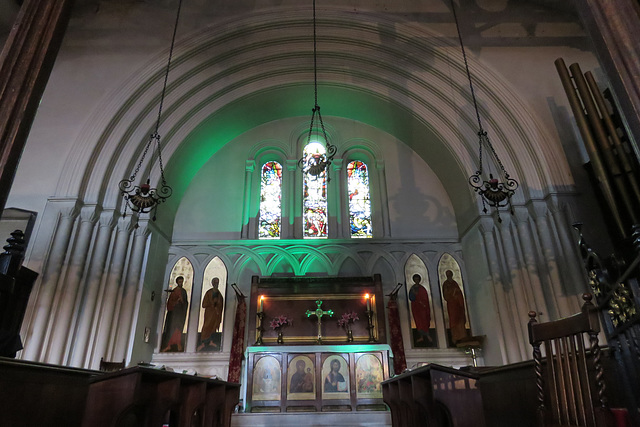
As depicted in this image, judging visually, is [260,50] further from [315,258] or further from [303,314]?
[303,314]

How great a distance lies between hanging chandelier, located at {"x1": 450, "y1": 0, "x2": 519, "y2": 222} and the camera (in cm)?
657

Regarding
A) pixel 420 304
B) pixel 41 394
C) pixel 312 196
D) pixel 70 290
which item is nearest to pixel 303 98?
pixel 312 196

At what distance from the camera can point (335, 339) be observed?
867 cm

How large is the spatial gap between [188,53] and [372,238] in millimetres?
5824

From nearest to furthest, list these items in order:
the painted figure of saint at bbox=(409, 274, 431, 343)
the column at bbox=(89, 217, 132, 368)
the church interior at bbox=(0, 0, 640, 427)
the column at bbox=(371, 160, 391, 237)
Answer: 1. the church interior at bbox=(0, 0, 640, 427)
2. the column at bbox=(89, 217, 132, 368)
3. the painted figure of saint at bbox=(409, 274, 431, 343)
4. the column at bbox=(371, 160, 391, 237)

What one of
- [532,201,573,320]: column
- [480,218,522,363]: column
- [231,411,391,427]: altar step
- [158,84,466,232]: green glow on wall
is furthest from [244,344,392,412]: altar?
[158,84,466,232]: green glow on wall

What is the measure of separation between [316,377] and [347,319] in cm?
142

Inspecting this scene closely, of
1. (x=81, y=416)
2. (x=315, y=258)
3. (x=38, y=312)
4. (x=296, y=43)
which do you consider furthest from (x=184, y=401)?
(x=296, y=43)

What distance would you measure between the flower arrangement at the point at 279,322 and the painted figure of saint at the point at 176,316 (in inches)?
84.2

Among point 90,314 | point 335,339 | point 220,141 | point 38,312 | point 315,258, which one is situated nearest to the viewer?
point 38,312

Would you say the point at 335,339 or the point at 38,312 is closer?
the point at 38,312

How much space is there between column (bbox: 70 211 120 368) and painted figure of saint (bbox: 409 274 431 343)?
6444mm

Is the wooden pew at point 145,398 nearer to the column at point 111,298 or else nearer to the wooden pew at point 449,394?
the wooden pew at point 449,394

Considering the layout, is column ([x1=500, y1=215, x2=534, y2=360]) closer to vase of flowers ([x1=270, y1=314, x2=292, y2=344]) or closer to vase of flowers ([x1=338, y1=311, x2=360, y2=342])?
vase of flowers ([x1=338, y1=311, x2=360, y2=342])
